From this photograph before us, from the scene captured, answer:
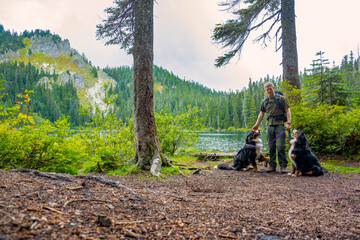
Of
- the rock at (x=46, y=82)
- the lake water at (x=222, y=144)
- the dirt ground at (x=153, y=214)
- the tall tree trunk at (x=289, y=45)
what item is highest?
the rock at (x=46, y=82)

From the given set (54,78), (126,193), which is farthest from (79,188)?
(54,78)

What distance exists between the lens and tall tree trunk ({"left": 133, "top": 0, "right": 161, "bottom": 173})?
6070mm

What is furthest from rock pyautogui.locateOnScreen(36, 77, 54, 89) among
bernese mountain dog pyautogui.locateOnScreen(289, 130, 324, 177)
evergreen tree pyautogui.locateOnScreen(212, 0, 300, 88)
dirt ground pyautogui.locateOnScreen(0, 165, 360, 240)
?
dirt ground pyautogui.locateOnScreen(0, 165, 360, 240)

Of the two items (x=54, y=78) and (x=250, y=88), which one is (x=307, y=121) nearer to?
(x=250, y=88)

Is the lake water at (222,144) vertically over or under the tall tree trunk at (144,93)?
under

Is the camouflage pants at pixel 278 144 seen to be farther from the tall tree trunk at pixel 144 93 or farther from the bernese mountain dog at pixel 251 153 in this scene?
the tall tree trunk at pixel 144 93

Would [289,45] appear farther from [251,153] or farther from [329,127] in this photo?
[251,153]

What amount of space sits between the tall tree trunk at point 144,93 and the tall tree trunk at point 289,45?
5.91 meters

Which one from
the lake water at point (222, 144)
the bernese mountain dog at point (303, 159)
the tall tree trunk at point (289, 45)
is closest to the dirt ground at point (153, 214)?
the bernese mountain dog at point (303, 159)

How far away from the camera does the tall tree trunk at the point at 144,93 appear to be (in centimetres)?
607

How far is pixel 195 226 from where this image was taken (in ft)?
6.88

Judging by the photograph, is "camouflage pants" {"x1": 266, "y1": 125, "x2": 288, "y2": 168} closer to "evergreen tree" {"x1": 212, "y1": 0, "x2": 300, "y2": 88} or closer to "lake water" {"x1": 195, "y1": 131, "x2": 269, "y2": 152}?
"evergreen tree" {"x1": 212, "y1": 0, "x2": 300, "y2": 88}

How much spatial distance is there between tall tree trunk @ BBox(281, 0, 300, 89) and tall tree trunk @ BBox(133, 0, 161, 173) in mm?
5913

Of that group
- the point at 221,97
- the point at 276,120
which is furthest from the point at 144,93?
the point at 221,97
